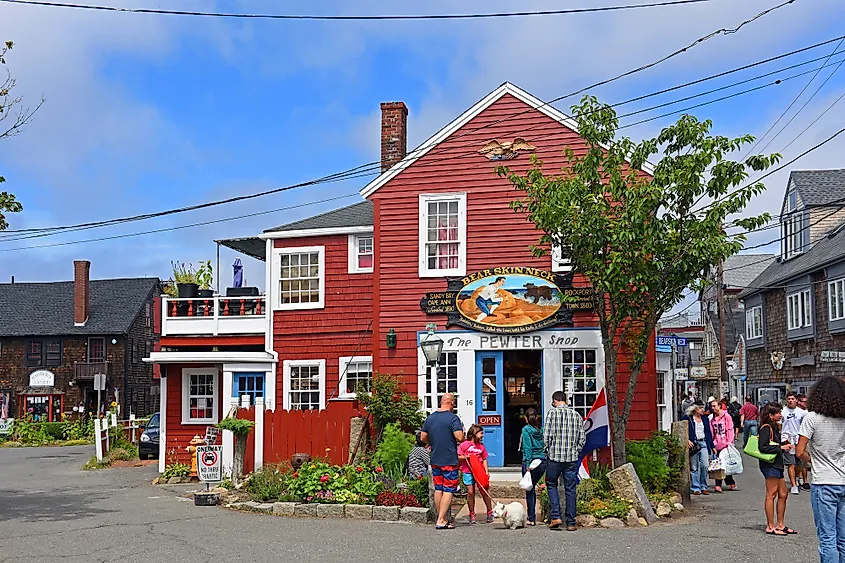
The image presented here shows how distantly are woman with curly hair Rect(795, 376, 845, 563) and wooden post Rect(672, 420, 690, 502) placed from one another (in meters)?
7.31

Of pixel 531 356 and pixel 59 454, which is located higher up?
pixel 531 356

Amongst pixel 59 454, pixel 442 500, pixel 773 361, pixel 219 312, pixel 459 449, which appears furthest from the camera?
pixel 773 361

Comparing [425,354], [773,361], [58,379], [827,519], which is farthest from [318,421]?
[58,379]

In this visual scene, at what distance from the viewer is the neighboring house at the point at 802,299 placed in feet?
102

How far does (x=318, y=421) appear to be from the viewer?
1784 centimetres

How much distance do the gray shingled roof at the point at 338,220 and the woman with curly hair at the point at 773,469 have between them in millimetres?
10786

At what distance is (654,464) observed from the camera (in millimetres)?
15398

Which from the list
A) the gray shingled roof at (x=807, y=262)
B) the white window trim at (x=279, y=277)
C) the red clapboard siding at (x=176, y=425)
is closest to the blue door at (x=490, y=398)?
the white window trim at (x=279, y=277)

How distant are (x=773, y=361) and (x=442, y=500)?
27715 millimetres

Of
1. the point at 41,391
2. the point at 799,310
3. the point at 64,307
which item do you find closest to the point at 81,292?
the point at 64,307

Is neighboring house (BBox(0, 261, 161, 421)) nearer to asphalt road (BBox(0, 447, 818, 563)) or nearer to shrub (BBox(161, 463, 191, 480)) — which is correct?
shrub (BBox(161, 463, 191, 480))

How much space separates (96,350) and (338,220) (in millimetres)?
31003

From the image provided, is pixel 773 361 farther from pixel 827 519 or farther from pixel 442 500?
pixel 827 519

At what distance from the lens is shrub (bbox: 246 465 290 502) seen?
15.0 meters
